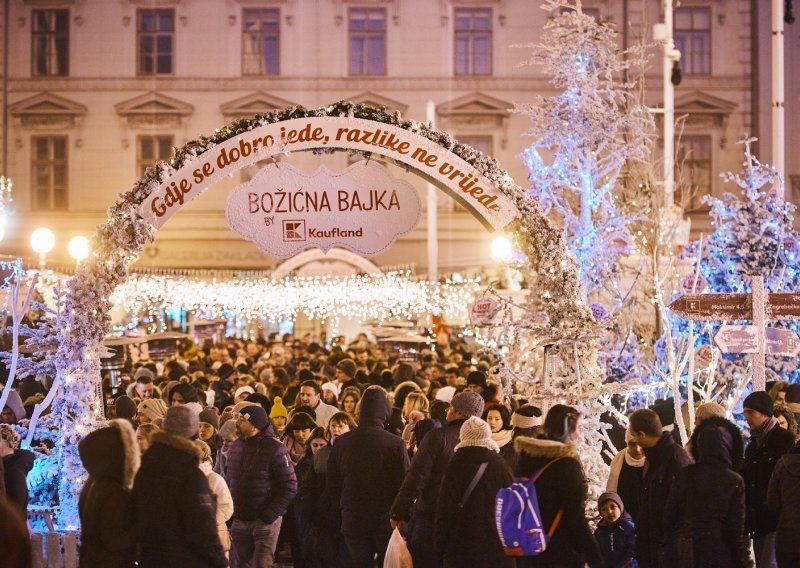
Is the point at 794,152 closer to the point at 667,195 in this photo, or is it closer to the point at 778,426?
the point at 667,195

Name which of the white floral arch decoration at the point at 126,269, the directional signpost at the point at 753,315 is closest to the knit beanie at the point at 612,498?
the white floral arch decoration at the point at 126,269

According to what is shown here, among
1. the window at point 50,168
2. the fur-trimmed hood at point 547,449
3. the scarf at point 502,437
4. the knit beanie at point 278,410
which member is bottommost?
the knit beanie at point 278,410

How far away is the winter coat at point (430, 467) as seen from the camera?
8.65m

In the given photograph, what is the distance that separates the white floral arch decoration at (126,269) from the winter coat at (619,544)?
2399 millimetres

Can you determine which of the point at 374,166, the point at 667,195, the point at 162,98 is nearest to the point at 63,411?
the point at 374,166

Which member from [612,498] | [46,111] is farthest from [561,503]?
[46,111]

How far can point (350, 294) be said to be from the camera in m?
29.8

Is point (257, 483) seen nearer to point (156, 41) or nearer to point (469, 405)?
point (469, 405)

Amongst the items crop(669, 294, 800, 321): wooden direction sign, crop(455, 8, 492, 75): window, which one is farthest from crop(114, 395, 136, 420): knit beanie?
crop(455, 8, 492, 75): window

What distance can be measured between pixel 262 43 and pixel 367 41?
9.96 ft

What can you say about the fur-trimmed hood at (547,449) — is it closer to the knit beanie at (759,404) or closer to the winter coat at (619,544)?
the winter coat at (619,544)

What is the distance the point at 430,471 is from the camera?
28.6 ft

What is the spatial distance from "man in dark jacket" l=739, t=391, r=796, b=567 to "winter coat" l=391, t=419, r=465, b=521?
2.10 meters

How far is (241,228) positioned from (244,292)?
18.5 metres
